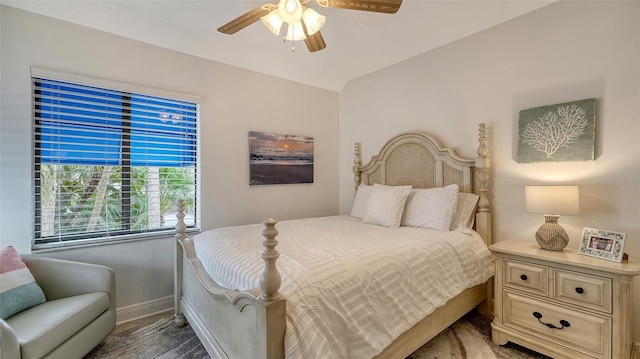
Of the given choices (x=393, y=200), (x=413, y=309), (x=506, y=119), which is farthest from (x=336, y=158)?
(x=413, y=309)

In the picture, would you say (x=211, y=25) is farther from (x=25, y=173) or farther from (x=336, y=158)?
(x=336, y=158)

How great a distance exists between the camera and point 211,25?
8.38 ft

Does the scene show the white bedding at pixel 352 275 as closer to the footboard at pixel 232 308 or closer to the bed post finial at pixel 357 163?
the footboard at pixel 232 308

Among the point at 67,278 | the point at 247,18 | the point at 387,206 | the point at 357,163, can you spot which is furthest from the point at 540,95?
the point at 67,278

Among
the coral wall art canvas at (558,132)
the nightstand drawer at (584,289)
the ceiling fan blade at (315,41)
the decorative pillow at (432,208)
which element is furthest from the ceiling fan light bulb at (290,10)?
the nightstand drawer at (584,289)

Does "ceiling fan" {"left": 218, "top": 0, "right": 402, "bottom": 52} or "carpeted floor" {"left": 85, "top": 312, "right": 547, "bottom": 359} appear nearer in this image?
"ceiling fan" {"left": 218, "top": 0, "right": 402, "bottom": 52}

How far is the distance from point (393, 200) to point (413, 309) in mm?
1262

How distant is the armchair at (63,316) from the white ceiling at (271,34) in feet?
6.63

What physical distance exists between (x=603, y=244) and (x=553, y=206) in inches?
14.0

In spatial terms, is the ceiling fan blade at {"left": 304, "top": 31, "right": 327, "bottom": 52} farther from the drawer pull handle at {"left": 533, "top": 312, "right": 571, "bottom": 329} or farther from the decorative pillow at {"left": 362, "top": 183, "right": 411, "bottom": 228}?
the drawer pull handle at {"left": 533, "top": 312, "right": 571, "bottom": 329}

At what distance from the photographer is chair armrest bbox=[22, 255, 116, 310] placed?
1.93 meters

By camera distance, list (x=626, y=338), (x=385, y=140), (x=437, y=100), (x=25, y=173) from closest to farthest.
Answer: (x=626, y=338)
(x=25, y=173)
(x=437, y=100)
(x=385, y=140)

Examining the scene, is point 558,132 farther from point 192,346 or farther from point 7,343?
point 7,343

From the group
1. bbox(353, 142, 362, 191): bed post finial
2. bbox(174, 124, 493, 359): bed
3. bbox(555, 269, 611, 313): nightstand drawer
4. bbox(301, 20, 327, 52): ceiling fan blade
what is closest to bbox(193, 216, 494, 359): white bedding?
bbox(174, 124, 493, 359): bed
